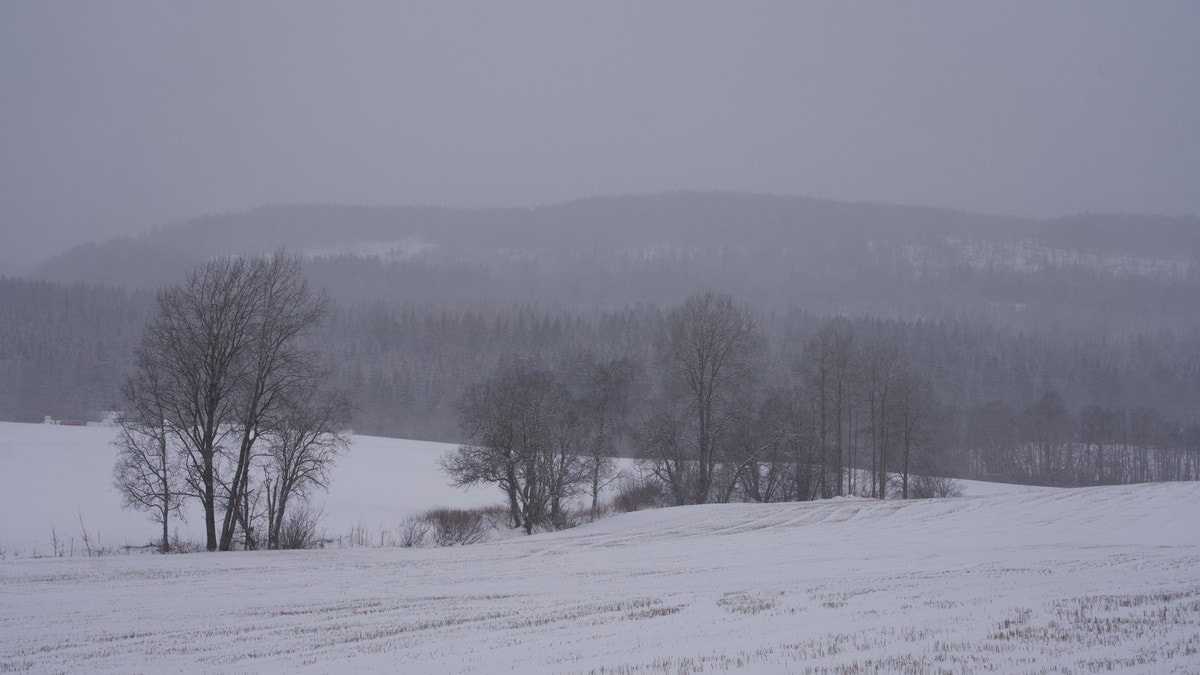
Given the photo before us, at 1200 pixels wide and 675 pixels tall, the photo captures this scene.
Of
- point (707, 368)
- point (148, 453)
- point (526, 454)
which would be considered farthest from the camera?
point (707, 368)

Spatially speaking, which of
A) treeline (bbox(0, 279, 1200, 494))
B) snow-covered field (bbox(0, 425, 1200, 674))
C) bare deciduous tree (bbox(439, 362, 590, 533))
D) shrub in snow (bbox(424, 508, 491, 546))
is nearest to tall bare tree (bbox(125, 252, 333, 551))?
snow-covered field (bbox(0, 425, 1200, 674))

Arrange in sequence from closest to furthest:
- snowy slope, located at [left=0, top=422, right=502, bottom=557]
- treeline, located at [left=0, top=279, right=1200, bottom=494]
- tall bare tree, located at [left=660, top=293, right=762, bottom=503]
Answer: snowy slope, located at [left=0, top=422, right=502, bottom=557] → tall bare tree, located at [left=660, top=293, right=762, bottom=503] → treeline, located at [left=0, top=279, right=1200, bottom=494]

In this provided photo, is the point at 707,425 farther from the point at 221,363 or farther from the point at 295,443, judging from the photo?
the point at 221,363

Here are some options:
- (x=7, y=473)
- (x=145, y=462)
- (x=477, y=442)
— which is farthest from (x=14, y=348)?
(x=145, y=462)

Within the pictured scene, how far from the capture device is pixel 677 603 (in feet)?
53.1

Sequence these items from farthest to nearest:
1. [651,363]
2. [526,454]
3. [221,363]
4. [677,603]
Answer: [651,363]
[526,454]
[221,363]
[677,603]

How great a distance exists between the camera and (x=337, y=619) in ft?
54.5

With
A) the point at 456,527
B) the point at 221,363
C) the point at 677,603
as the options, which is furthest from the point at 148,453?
the point at 677,603

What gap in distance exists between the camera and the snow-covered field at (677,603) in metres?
10.9

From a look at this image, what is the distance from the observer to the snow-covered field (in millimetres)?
10891

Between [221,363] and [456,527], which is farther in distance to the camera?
[456,527]

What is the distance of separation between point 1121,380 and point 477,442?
105 metres

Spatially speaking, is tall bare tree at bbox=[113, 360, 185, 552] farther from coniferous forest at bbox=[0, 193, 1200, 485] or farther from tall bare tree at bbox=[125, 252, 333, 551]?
coniferous forest at bbox=[0, 193, 1200, 485]

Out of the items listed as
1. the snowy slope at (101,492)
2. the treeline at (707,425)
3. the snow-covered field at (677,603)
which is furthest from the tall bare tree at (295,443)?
the treeline at (707,425)
